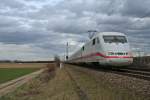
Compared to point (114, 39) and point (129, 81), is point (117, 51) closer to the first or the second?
point (114, 39)

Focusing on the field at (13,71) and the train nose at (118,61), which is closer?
the train nose at (118,61)

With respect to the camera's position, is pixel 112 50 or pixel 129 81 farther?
pixel 112 50

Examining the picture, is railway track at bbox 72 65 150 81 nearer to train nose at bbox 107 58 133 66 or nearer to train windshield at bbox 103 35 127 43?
train nose at bbox 107 58 133 66

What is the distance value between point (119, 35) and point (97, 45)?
2247mm

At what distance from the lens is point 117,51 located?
25.2m

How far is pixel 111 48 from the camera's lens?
25.5m

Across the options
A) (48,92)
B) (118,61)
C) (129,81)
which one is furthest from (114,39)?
(48,92)

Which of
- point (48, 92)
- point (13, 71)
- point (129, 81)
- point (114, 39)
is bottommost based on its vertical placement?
point (48, 92)

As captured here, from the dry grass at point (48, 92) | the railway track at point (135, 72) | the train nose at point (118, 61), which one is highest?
the train nose at point (118, 61)

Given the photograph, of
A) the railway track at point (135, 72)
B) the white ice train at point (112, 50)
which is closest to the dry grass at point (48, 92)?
the railway track at point (135, 72)

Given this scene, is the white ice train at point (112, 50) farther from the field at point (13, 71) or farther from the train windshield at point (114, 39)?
the field at point (13, 71)

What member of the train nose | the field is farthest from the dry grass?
the field

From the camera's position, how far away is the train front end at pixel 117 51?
972 inches

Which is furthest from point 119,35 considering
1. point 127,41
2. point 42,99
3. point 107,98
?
point 107,98
